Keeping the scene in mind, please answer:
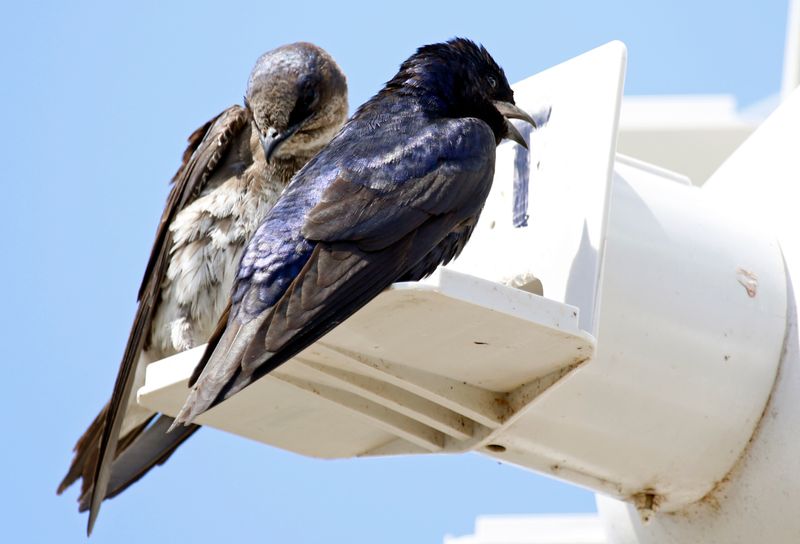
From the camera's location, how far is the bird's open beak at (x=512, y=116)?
14.2ft

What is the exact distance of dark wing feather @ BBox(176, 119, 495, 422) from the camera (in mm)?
3273

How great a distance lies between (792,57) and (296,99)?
192 centimetres

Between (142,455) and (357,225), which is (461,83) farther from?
(142,455)

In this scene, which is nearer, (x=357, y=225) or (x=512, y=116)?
(x=357, y=225)

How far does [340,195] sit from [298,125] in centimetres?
184

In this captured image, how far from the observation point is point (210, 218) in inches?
217

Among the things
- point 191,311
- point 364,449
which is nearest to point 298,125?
point 191,311

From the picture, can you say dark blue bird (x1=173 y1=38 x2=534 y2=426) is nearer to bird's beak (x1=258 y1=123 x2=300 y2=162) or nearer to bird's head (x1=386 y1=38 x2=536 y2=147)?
bird's head (x1=386 y1=38 x2=536 y2=147)

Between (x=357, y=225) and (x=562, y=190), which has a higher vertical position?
(x=562, y=190)

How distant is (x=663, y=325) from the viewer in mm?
A: 3625

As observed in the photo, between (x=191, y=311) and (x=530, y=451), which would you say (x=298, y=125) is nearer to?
(x=191, y=311)

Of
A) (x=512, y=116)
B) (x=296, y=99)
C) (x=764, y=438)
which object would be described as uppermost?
(x=296, y=99)

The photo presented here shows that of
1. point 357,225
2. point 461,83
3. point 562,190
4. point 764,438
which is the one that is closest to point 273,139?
point 461,83

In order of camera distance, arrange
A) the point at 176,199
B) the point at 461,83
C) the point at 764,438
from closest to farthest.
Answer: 1. the point at 764,438
2. the point at 461,83
3. the point at 176,199
